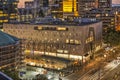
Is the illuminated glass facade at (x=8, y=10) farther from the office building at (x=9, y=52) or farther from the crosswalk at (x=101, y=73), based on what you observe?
the crosswalk at (x=101, y=73)

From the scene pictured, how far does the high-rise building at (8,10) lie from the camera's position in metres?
166

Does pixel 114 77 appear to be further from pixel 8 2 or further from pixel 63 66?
pixel 8 2

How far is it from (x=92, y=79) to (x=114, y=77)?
266 inches

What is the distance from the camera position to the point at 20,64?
290 ft

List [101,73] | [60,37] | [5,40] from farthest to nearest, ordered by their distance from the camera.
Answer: [60,37], [101,73], [5,40]

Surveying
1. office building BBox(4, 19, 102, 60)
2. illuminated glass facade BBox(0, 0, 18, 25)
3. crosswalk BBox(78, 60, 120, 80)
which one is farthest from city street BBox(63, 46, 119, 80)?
illuminated glass facade BBox(0, 0, 18, 25)

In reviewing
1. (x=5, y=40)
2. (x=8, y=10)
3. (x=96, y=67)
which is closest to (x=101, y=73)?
(x=96, y=67)

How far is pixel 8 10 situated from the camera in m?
172

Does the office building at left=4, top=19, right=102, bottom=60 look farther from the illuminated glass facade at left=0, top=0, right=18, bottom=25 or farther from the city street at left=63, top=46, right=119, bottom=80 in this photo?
the illuminated glass facade at left=0, top=0, right=18, bottom=25

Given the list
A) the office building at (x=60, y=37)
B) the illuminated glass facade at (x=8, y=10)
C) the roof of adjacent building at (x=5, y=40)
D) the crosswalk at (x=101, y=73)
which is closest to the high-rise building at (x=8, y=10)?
the illuminated glass facade at (x=8, y=10)

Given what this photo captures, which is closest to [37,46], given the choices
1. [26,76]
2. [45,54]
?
[45,54]

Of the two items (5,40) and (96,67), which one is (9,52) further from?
(96,67)

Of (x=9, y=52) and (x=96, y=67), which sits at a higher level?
(x=9, y=52)

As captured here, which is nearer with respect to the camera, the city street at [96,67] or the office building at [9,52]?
the office building at [9,52]
